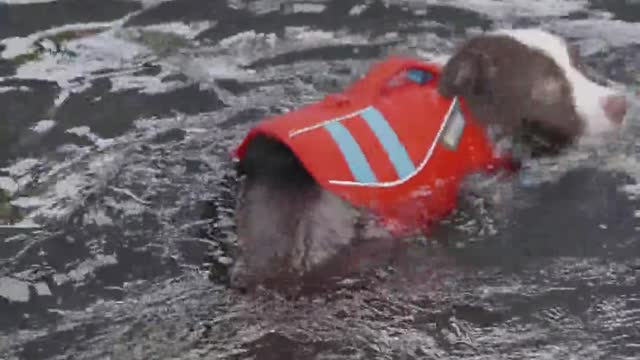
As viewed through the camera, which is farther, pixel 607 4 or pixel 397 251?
pixel 607 4

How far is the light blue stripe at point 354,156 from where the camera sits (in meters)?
4.72

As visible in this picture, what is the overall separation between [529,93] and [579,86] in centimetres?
25

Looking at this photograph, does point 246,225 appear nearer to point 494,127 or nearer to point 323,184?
point 323,184

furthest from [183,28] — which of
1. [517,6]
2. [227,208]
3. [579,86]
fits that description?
[579,86]

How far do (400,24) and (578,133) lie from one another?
1.92m

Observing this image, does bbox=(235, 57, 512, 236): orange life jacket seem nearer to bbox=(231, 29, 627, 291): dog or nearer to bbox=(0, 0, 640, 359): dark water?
bbox=(231, 29, 627, 291): dog

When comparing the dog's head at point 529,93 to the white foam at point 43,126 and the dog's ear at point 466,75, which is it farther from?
the white foam at point 43,126

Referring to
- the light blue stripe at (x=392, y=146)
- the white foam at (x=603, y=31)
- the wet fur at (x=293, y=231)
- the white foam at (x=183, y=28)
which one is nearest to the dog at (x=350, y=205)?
the wet fur at (x=293, y=231)

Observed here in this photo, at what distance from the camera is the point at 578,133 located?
527 centimetres

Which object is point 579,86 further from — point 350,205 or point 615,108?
point 350,205

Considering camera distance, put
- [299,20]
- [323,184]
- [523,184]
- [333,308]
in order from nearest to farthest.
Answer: [333,308], [323,184], [523,184], [299,20]

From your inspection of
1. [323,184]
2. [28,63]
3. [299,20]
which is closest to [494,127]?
[323,184]

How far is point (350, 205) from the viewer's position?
15.5 feet

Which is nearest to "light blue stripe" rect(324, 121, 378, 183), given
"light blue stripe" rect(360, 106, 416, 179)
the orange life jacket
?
the orange life jacket
